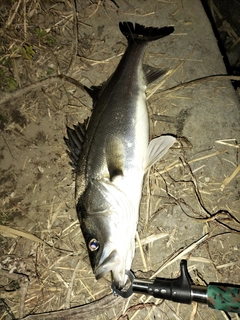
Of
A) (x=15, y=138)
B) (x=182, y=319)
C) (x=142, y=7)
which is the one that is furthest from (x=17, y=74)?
(x=182, y=319)

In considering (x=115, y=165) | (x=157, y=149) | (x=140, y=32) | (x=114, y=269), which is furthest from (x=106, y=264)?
(x=140, y=32)

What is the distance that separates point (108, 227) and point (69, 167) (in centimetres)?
130

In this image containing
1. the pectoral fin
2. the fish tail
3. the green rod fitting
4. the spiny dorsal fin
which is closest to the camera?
the green rod fitting

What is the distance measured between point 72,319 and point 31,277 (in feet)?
2.44

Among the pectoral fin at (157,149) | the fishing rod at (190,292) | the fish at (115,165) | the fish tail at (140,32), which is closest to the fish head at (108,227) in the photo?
the fish at (115,165)

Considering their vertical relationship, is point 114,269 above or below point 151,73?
below

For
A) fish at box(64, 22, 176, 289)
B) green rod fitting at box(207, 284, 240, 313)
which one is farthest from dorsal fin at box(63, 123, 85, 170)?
green rod fitting at box(207, 284, 240, 313)

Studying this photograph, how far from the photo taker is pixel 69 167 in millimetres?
3752

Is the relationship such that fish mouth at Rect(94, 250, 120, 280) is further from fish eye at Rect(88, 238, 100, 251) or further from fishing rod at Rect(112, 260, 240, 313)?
fishing rod at Rect(112, 260, 240, 313)

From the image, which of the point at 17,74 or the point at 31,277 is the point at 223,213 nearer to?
the point at 31,277

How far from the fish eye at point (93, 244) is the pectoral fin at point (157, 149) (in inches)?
36.6

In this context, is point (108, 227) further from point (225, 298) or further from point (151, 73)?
point (151, 73)

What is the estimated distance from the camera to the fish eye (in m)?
2.70

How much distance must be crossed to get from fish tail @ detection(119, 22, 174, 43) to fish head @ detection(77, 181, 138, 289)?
196cm
